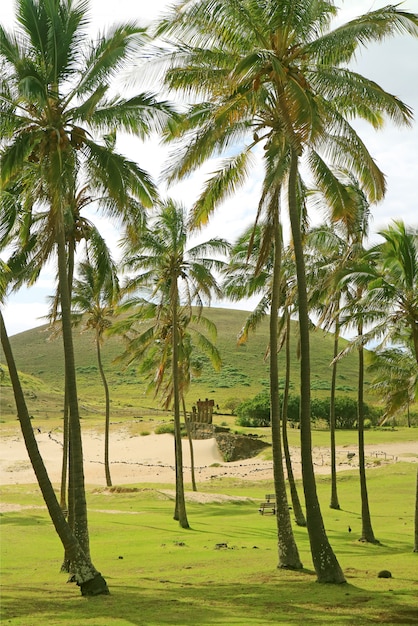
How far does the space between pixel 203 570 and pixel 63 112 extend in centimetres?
1057

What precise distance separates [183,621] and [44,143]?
30.8 ft

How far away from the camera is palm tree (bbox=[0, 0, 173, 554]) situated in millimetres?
14180

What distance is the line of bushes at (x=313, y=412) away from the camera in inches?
2640

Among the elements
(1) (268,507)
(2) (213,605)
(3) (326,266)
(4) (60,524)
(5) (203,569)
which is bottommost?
(1) (268,507)

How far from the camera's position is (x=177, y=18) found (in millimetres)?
14125

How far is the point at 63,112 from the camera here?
15000 millimetres

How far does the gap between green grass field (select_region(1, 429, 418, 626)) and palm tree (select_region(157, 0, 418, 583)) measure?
1.79 m

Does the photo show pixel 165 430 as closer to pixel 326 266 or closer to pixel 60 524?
pixel 326 266

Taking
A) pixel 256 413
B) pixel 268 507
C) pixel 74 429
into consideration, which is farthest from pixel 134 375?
pixel 74 429

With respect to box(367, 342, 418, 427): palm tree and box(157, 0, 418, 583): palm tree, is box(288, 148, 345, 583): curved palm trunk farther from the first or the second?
box(367, 342, 418, 427): palm tree

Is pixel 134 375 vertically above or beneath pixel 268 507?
above

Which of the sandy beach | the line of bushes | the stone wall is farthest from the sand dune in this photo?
the line of bushes

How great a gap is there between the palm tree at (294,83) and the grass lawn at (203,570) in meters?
1.64

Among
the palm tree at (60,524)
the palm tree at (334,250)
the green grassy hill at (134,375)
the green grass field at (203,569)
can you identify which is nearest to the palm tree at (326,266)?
the palm tree at (334,250)
